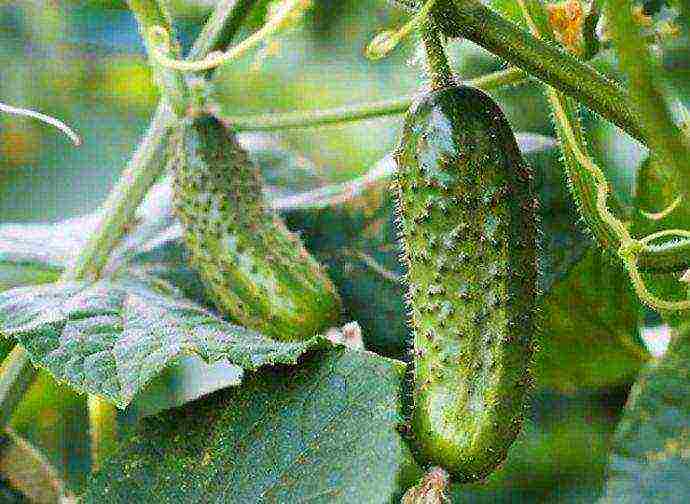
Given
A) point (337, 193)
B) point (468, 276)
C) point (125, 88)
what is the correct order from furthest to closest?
point (125, 88) < point (337, 193) < point (468, 276)

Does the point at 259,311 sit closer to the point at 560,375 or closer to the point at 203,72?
the point at 203,72

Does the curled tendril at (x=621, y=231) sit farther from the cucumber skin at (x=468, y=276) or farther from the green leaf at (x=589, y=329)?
the green leaf at (x=589, y=329)

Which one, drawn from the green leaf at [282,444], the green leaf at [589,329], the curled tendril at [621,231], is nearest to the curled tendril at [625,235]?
the curled tendril at [621,231]

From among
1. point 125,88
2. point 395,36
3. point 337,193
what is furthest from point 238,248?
point 125,88

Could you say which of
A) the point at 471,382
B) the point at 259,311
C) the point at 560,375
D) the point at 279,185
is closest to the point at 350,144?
the point at 279,185

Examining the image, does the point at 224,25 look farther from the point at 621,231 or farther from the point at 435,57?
the point at 621,231

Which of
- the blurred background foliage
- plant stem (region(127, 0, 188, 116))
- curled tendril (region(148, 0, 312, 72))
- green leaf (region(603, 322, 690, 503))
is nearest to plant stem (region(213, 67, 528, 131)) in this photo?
plant stem (region(127, 0, 188, 116))

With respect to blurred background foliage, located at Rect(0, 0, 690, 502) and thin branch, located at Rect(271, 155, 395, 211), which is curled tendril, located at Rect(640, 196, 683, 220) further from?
blurred background foliage, located at Rect(0, 0, 690, 502)
